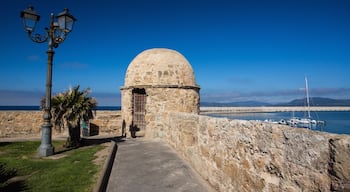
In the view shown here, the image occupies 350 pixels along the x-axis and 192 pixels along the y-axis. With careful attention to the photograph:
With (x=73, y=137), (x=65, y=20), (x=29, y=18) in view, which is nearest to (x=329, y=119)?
(x=73, y=137)

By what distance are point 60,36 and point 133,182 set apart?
20.5 ft

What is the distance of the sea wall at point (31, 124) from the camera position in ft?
49.0

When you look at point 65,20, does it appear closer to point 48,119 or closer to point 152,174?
point 48,119

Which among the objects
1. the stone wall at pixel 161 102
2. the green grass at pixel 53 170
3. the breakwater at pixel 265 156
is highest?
the stone wall at pixel 161 102

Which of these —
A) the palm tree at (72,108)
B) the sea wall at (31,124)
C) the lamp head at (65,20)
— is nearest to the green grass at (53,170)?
the palm tree at (72,108)

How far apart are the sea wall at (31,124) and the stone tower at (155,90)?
1565 millimetres

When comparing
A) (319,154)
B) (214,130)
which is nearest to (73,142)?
(214,130)

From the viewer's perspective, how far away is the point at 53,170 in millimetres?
6547

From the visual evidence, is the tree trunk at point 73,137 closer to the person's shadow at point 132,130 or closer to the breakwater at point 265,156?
the person's shadow at point 132,130

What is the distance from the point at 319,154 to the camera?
93.9 inches

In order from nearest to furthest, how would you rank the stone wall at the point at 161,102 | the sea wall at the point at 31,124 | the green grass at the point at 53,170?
the green grass at the point at 53,170, the stone wall at the point at 161,102, the sea wall at the point at 31,124

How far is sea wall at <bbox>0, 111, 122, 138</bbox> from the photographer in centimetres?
1494

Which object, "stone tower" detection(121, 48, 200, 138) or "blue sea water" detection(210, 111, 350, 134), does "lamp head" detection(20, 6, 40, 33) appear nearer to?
"stone tower" detection(121, 48, 200, 138)

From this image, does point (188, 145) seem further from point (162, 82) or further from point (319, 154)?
point (162, 82)
